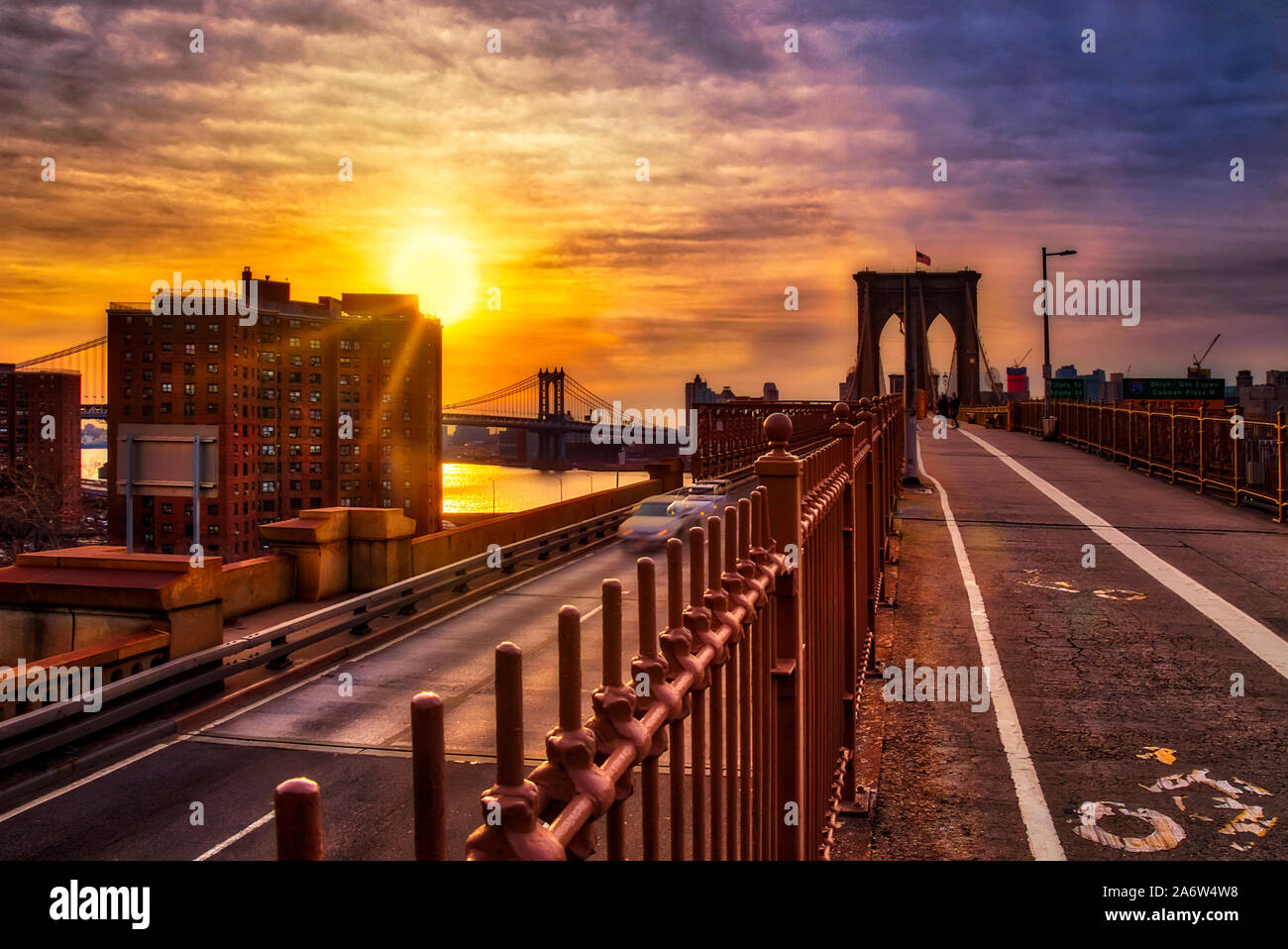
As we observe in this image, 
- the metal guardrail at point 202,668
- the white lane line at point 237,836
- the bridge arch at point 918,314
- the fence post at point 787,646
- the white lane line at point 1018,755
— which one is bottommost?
the white lane line at point 237,836

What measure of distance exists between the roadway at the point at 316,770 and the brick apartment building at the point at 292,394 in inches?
4482

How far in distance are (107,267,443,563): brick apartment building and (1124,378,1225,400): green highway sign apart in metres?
85.0

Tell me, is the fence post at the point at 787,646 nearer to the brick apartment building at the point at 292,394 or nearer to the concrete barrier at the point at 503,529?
the concrete barrier at the point at 503,529

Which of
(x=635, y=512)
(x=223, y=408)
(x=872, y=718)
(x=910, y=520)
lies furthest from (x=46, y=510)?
(x=872, y=718)

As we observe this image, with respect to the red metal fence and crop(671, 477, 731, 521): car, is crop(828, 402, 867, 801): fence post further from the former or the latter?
crop(671, 477, 731, 521): car

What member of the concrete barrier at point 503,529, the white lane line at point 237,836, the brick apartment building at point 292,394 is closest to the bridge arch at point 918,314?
the brick apartment building at point 292,394

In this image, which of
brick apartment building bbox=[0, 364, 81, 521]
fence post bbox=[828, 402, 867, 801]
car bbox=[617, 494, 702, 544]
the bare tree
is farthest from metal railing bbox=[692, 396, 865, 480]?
brick apartment building bbox=[0, 364, 81, 521]

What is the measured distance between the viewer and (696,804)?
81.4 inches

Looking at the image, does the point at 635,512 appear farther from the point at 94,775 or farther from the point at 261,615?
the point at 94,775

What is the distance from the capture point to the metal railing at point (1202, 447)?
57.8 feet

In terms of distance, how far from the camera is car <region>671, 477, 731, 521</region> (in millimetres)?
28312

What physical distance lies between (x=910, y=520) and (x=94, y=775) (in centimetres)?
1199

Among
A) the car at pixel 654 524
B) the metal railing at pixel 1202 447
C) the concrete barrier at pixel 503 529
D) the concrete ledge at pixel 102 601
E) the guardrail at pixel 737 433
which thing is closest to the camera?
the concrete ledge at pixel 102 601
